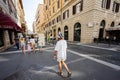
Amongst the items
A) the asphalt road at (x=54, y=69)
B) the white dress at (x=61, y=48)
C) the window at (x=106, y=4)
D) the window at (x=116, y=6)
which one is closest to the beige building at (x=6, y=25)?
the asphalt road at (x=54, y=69)

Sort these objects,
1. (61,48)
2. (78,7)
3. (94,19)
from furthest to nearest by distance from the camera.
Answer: (78,7), (94,19), (61,48)

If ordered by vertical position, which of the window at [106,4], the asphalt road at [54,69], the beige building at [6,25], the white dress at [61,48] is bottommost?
the asphalt road at [54,69]

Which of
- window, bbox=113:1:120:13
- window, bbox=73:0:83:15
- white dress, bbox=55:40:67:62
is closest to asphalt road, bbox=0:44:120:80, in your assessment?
white dress, bbox=55:40:67:62

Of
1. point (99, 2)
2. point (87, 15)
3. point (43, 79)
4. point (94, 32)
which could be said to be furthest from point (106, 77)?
point (99, 2)

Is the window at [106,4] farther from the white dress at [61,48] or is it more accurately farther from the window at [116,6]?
the white dress at [61,48]

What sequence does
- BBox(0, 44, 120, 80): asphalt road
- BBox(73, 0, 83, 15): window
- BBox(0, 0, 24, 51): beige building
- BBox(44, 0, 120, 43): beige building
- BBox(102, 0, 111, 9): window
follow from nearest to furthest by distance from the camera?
BBox(0, 44, 120, 80): asphalt road → BBox(0, 0, 24, 51): beige building → BBox(44, 0, 120, 43): beige building → BBox(102, 0, 111, 9): window → BBox(73, 0, 83, 15): window

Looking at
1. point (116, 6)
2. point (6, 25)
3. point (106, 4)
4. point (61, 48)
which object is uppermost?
point (116, 6)

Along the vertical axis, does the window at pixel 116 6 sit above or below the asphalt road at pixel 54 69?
above

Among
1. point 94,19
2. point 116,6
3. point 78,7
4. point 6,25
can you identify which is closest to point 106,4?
point 116,6

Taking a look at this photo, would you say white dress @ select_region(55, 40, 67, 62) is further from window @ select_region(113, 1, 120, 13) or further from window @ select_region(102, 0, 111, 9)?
window @ select_region(113, 1, 120, 13)

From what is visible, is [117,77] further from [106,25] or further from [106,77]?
[106,25]

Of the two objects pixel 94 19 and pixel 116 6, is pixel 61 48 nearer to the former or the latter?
pixel 94 19

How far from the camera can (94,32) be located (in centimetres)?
1399

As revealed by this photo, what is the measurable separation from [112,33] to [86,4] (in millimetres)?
8232
